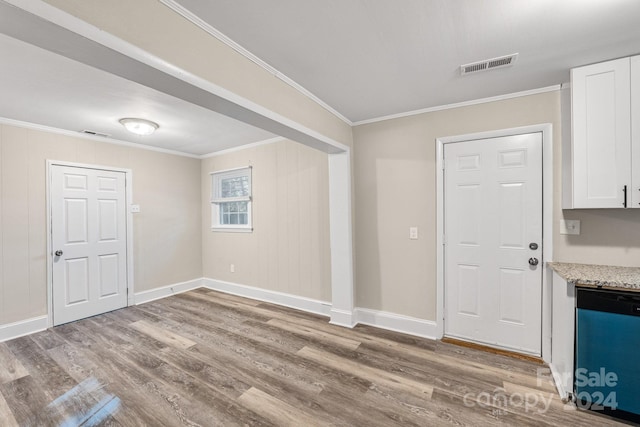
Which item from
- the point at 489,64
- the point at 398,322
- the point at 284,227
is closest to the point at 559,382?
the point at 398,322

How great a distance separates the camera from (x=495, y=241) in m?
2.64

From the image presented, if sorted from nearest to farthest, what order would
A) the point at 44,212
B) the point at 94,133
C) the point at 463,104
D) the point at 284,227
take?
the point at 463,104 → the point at 44,212 → the point at 94,133 → the point at 284,227

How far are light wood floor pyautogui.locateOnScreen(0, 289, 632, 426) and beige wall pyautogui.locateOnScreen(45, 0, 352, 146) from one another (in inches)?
86.8

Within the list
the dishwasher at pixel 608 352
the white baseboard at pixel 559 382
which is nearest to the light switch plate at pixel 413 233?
the dishwasher at pixel 608 352

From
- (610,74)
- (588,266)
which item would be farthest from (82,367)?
(610,74)

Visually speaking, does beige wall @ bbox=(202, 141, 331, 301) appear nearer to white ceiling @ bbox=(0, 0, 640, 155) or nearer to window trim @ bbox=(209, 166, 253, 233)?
window trim @ bbox=(209, 166, 253, 233)

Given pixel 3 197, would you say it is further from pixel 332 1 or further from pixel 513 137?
pixel 513 137

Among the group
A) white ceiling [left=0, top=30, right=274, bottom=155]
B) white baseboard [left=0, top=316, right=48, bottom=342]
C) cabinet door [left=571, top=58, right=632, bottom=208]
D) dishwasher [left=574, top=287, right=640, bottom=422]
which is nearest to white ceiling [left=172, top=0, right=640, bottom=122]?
cabinet door [left=571, top=58, right=632, bottom=208]

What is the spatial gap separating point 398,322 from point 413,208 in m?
1.31

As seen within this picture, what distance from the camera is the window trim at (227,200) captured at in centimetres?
444

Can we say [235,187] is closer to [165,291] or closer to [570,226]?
[165,291]

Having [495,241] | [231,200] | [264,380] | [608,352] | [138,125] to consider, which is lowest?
[264,380]

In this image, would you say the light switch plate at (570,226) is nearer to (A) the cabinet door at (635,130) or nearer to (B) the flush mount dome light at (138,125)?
(A) the cabinet door at (635,130)

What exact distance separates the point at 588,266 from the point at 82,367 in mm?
4525
